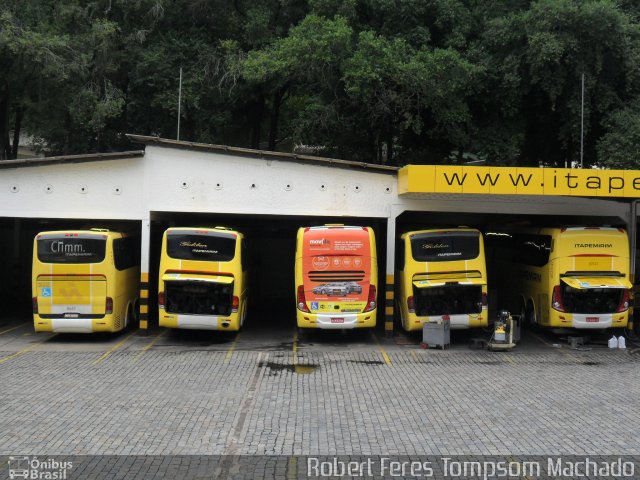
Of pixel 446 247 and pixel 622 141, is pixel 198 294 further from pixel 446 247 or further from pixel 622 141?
pixel 622 141

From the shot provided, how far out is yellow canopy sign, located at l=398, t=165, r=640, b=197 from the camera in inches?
633

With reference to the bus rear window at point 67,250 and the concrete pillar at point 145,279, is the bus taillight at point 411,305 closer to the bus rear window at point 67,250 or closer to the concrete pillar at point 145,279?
the concrete pillar at point 145,279

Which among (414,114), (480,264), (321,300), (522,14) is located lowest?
(321,300)

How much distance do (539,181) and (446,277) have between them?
11.2ft

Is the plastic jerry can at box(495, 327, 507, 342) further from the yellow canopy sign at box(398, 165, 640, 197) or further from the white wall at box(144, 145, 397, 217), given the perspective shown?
the white wall at box(144, 145, 397, 217)

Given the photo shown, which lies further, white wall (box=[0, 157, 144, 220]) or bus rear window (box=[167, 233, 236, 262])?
white wall (box=[0, 157, 144, 220])

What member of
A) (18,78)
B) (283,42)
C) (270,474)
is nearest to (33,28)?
(18,78)

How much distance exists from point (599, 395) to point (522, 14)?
18136 millimetres

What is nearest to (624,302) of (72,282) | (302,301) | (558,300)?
(558,300)

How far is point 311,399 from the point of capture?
421 inches

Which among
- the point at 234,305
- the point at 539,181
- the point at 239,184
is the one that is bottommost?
the point at 234,305

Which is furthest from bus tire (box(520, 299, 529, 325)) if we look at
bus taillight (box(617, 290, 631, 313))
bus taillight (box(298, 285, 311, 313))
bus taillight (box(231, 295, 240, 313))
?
bus taillight (box(231, 295, 240, 313))

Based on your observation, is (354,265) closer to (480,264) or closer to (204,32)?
(480,264)

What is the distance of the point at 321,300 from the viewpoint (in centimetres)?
1628
